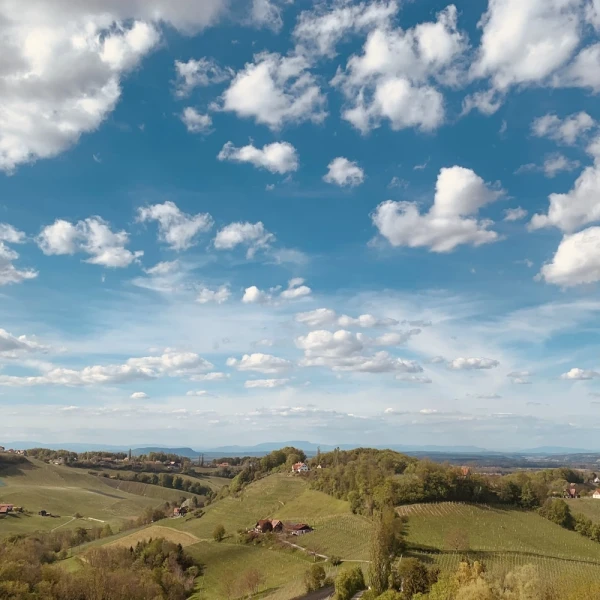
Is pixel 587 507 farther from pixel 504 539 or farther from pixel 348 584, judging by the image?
pixel 348 584

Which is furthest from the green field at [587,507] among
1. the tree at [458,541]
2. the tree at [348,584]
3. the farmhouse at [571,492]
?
the tree at [348,584]

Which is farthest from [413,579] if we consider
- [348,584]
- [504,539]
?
[504,539]

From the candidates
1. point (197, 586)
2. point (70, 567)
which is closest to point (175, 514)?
point (70, 567)

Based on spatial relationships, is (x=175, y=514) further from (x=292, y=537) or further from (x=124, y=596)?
(x=124, y=596)

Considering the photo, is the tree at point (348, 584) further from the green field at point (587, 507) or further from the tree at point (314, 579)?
the green field at point (587, 507)

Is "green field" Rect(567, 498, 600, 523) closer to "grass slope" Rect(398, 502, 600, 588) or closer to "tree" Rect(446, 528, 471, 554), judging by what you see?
"grass slope" Rect(398, 502, 600, 588)
